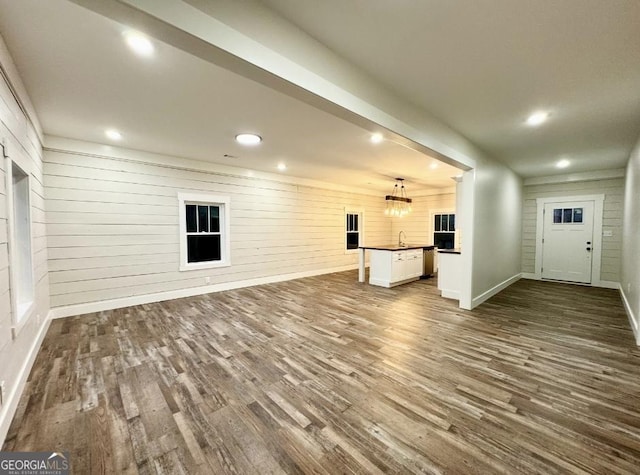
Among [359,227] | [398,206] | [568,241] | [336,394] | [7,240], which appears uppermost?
[398,206]

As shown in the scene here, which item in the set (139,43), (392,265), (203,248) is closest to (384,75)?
(139,43)

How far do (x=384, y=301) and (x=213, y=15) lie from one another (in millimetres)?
4530

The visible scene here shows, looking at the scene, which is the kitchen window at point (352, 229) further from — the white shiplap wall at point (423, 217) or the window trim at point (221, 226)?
the window trim at point (221, 226)

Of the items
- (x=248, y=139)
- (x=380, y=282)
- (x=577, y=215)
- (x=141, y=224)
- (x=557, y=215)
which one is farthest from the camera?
(x=557, y=215)

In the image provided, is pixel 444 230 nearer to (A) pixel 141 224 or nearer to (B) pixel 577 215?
(B) pixel 577 215

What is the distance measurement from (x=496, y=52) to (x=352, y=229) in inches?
261

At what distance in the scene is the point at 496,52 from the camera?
1.99 m

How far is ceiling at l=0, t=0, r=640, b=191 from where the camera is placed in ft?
5.44

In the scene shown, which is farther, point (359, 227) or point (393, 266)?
point (359, 227)

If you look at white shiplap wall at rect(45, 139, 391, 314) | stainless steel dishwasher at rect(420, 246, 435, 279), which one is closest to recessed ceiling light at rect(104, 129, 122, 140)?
white shiplap wall at rect(45, 139, 391, 314)

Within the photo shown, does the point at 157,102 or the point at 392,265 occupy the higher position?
the point at 157,102

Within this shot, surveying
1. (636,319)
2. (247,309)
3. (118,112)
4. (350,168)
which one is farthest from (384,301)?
(118,112)

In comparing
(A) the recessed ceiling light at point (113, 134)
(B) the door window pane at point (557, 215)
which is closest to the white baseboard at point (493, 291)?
(B) the door window pane at point (557, 215)

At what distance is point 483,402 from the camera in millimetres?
2076
